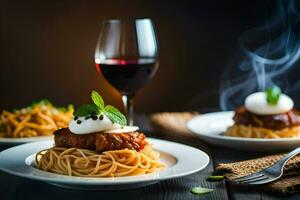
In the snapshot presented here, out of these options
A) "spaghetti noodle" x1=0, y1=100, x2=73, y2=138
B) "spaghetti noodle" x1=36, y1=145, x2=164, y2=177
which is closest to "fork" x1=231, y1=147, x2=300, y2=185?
"spaghetti noodle" x1=36, y1=145, x2=164, y2=177

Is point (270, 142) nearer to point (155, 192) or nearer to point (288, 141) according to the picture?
point (288, 141)

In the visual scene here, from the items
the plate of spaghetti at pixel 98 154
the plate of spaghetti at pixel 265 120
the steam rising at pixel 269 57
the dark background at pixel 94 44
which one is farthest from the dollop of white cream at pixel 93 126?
the steam rising at pixel 269 57

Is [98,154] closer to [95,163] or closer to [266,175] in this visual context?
[95,163]

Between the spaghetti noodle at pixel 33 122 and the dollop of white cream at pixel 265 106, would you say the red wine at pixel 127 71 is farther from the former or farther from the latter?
the dollop of white cream at pixel 265 106

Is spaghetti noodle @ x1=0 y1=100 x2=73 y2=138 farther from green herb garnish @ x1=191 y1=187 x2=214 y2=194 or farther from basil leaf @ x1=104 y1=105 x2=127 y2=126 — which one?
green herb garnish @ x1=191 y1=187 x2=214 y2=194

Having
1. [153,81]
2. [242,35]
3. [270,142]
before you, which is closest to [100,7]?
[153,81]

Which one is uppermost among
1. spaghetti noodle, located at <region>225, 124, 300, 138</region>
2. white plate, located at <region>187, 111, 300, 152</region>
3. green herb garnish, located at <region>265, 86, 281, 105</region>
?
green herb garnish, located at <region>265, 86, 281, 105</region>
